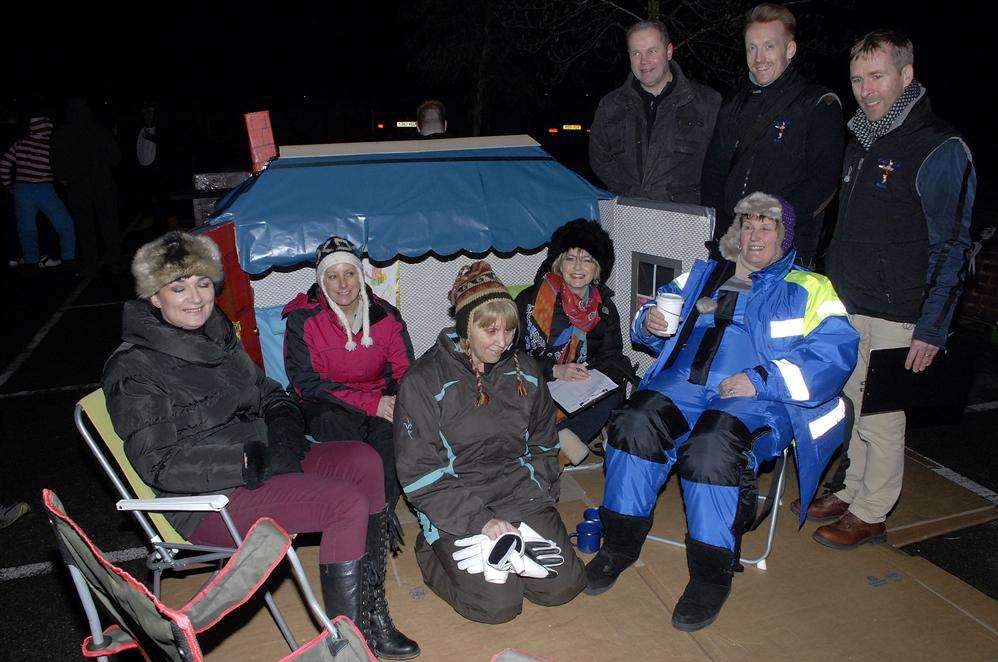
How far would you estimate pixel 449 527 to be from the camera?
3.24 meters

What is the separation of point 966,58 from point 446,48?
882cm

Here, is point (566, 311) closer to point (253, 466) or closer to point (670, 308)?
point (670, 308)

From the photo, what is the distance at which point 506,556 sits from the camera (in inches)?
124

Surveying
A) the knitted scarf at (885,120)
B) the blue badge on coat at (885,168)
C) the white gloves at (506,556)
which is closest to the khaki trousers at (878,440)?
the blue badge on coat at (885,168)

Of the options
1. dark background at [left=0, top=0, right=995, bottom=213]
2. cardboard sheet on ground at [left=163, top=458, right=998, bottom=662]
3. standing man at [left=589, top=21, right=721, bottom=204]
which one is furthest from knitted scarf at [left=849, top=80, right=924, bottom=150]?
dark background at [left=0, top=0, right=995, bottom=213]

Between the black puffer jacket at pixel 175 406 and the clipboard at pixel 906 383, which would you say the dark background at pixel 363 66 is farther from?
the clipboard at pixel 906 383

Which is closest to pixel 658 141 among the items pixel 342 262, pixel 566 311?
pixel 566 311

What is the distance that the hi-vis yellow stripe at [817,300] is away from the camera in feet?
11.5

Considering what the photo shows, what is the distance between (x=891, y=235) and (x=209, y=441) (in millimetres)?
3408

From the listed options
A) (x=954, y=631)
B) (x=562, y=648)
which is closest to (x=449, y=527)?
(x=562, y=648)

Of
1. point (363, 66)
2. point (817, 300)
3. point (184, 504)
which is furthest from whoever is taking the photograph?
point (363, 66)

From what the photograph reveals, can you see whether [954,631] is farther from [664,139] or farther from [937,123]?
[664,139]

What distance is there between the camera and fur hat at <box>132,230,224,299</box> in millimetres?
3033

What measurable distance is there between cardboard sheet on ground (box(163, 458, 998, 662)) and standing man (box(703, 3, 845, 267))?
5.50ft
